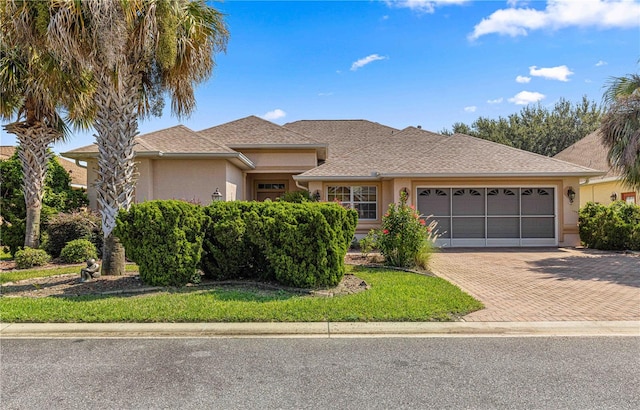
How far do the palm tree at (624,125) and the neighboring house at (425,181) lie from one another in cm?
192

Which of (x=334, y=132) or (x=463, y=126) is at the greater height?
(x=463, y=126)

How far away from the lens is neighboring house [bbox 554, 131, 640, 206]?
64.3 feet

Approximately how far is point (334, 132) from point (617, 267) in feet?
51.5

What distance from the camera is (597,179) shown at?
68.6 feet

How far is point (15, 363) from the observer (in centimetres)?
464

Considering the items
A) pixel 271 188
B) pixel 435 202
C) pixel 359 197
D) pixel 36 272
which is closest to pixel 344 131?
pixel 271 188

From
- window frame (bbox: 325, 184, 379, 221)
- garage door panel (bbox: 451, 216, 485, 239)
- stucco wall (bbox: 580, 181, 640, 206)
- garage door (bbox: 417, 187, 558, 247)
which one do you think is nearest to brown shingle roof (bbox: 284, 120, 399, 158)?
window frame (bbox: 325, 184, 379, 221)

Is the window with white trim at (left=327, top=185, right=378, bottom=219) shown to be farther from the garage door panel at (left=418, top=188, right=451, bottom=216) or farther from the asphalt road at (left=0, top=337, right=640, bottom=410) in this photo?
the asphalt road at (left=0, top=337, right=640, bottom=410)

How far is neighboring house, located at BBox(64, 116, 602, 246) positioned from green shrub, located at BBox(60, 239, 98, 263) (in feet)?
11.9

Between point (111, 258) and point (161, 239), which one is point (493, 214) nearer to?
point (161, 239)

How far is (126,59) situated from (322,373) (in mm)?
7933

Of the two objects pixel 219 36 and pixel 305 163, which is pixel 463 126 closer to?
pixel 305 163

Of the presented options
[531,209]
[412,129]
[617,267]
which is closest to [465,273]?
[617,267]

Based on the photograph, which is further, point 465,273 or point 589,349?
point 465,273
